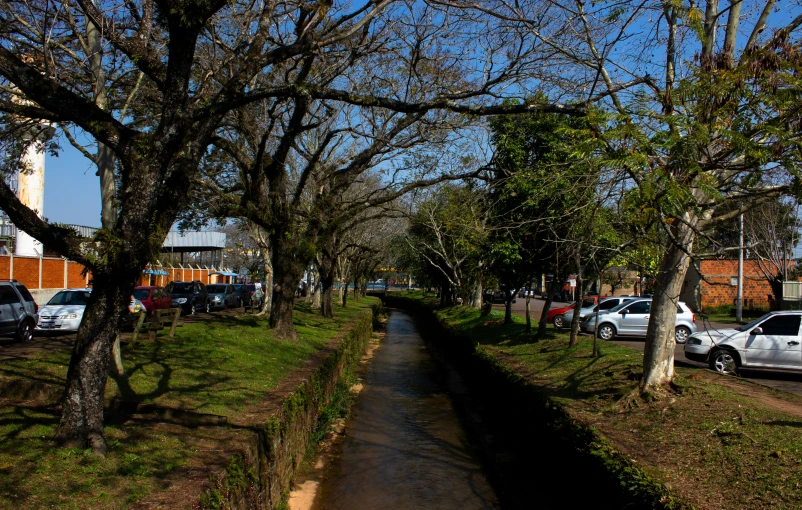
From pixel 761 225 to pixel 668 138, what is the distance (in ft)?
82.6

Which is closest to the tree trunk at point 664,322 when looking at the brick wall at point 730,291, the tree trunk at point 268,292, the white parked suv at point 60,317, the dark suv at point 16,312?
the dark suv at point 16,312

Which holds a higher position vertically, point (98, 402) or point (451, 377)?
point (98, 402)

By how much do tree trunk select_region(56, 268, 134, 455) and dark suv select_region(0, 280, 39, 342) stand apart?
1138cm

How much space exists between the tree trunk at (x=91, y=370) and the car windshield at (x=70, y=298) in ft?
47.5

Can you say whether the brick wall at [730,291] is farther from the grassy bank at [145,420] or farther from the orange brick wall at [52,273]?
the orange brick wall at [52,273]

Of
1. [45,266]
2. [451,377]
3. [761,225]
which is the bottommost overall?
[451,377]

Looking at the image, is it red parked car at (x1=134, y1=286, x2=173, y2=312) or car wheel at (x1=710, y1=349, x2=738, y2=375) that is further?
red parked car at (x1=134, y1=286, x2=173, y2=312)

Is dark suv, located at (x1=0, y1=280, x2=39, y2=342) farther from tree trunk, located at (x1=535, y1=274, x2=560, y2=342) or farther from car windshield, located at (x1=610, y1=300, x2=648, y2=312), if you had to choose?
car windshield, located at (x1=610, y1=300, x2=648, y2=312)

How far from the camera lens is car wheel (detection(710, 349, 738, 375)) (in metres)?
13.2

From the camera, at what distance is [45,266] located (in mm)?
27672

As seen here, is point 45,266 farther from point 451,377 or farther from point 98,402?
point 98,402

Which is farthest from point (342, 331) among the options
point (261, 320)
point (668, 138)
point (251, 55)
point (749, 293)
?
point (749, 293)

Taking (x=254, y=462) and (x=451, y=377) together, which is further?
(x=451, y=377)

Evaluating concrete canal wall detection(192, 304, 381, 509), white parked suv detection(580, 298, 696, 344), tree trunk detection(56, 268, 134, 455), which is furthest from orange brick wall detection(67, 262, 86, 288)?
tree trunk detection(56, 268, 134, 455)
